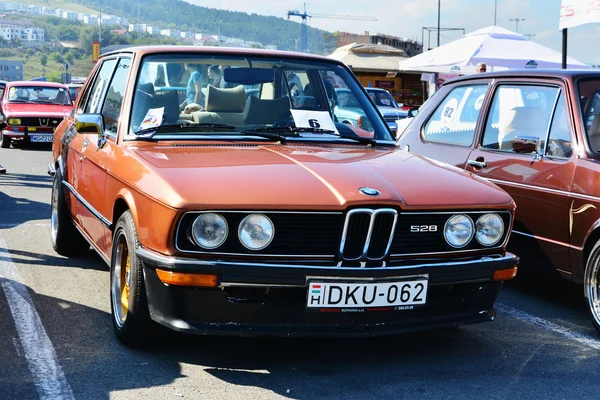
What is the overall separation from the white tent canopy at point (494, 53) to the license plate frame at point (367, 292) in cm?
1431

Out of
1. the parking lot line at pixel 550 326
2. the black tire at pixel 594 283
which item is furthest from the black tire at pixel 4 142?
the black tire at pixel 594 283

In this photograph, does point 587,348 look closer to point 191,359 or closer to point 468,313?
point 468,313

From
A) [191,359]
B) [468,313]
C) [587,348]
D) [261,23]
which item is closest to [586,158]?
[587,348]

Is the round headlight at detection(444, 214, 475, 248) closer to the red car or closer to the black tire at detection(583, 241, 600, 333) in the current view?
the black tire at detection(583, 241, 600, 333)

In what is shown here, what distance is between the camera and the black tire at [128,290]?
4.27 m

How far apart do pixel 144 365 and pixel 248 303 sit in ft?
2.28

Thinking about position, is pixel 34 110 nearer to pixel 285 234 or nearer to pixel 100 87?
pixel 100 87

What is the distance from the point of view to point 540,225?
19.2ft

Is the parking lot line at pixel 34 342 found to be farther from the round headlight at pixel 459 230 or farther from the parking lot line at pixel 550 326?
the parking lot line at pixel 550 326

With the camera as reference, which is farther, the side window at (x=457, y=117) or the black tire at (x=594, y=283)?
the side window at (x=457, y=117)

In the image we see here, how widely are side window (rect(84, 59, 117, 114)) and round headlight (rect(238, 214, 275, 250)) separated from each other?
2653 millimetres

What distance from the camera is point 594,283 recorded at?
5258mm

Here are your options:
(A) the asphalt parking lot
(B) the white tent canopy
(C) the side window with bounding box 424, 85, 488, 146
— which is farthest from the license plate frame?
(B) the white tent canopy

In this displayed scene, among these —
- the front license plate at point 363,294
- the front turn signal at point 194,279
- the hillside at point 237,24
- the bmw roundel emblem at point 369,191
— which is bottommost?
the front license plate at point 363,294
